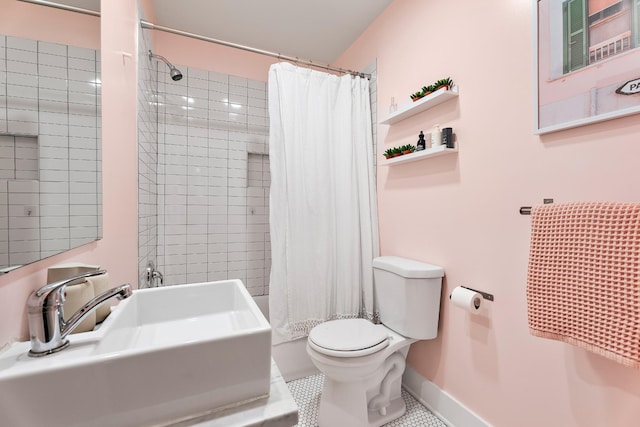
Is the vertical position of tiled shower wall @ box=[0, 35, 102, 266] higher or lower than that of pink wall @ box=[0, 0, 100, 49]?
lower

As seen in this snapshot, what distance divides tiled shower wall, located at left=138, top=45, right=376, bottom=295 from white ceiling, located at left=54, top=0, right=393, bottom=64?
334mm

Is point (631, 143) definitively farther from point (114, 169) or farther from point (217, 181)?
point (217, 181)

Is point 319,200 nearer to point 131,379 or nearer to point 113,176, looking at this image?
point 113,176

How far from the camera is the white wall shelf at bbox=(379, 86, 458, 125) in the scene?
1.49 metres

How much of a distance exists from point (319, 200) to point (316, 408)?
4.21 feet

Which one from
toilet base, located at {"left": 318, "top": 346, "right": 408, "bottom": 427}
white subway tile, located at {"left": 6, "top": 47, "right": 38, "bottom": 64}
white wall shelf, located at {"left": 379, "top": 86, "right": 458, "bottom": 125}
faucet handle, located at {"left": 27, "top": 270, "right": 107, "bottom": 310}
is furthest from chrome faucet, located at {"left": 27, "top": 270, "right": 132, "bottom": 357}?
white wall shelf, located at {"left": 379, "top": 86, "right": 458, "bottom": 125}

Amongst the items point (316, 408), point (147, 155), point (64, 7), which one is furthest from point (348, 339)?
point (147, 155)

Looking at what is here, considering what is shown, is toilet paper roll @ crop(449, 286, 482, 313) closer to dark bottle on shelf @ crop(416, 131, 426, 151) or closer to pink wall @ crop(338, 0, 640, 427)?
pink wall @ crop(338, 0, 640, 427)

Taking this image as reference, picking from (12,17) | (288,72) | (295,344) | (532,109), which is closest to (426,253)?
(532,109)

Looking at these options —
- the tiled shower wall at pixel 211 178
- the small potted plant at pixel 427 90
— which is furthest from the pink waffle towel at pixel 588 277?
the tiled shower wall at pixel 211 178

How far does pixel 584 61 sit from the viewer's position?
101 cm

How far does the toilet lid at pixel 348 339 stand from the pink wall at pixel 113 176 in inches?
40.1

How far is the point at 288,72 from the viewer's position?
1917 mm

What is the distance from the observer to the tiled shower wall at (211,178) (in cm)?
231
